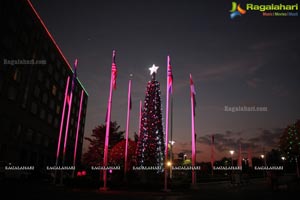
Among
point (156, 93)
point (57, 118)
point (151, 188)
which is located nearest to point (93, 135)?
point (57, 118)

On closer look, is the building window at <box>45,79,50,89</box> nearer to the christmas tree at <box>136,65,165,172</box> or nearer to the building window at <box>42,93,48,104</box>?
the building window at <box>42,93,48,104</box>

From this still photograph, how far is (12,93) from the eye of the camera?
4106cm

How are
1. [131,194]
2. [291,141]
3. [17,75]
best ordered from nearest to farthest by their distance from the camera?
[131,194]
[17,75]
[291,141]

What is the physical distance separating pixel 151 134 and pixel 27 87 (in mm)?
30853

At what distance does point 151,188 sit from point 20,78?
34.9m

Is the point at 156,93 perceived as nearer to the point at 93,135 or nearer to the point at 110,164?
the point at 110,164

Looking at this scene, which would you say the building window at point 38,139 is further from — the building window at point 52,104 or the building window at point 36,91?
the building window at point 52,104

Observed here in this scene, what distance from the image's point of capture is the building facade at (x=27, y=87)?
38719mm

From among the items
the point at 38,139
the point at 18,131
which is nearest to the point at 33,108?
the point at 38,139

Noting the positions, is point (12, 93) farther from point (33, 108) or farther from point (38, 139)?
point (38, 139)

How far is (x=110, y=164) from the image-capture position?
3153 cm

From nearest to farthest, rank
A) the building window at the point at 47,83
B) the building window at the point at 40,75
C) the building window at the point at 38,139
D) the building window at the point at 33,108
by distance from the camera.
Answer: the building window at the point at 33,108, the building window at the point at 38,139, the building window at the point at 40,75, the building window at the point at 47,83

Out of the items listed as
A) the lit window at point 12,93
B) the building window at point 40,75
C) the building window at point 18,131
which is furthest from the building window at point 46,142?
the lit window at point 12,93

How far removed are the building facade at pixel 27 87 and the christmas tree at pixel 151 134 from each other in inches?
956
